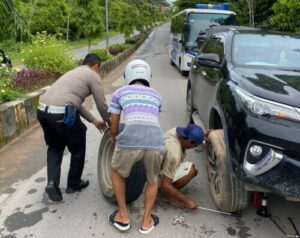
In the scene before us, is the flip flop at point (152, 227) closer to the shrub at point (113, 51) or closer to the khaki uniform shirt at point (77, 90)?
the khaki uniform shirt at point (77, 90)

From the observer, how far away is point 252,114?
317 centimetres

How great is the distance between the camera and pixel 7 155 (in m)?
5.65

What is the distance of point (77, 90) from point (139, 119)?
100cm

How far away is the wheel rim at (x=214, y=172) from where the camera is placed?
385cm

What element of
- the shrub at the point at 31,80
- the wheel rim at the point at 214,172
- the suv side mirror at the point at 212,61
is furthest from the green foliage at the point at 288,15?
the wheel rim at the point at 214,172

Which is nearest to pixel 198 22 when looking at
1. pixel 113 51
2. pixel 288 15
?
pixel 288 15

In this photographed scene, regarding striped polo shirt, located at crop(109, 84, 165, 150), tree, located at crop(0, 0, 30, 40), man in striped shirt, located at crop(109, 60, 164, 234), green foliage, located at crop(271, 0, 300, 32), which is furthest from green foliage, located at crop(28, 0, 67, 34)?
striped polo shirt, located at crop(109, 84, 165, 150)

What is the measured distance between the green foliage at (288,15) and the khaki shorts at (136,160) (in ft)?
33.1

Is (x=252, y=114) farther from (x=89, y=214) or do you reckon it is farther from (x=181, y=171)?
(x=89, y=214)

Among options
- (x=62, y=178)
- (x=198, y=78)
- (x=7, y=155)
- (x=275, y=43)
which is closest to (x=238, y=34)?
(x=275, y=43)

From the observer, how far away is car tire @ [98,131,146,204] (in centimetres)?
379

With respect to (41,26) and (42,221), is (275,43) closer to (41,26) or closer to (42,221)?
(42,221)

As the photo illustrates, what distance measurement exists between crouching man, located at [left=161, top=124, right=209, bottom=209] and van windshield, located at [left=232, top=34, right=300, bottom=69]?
1.01 metres

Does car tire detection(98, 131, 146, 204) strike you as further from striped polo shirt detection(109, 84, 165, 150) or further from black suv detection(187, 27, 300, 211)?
black suv detection(187, 27, 300, 211)
